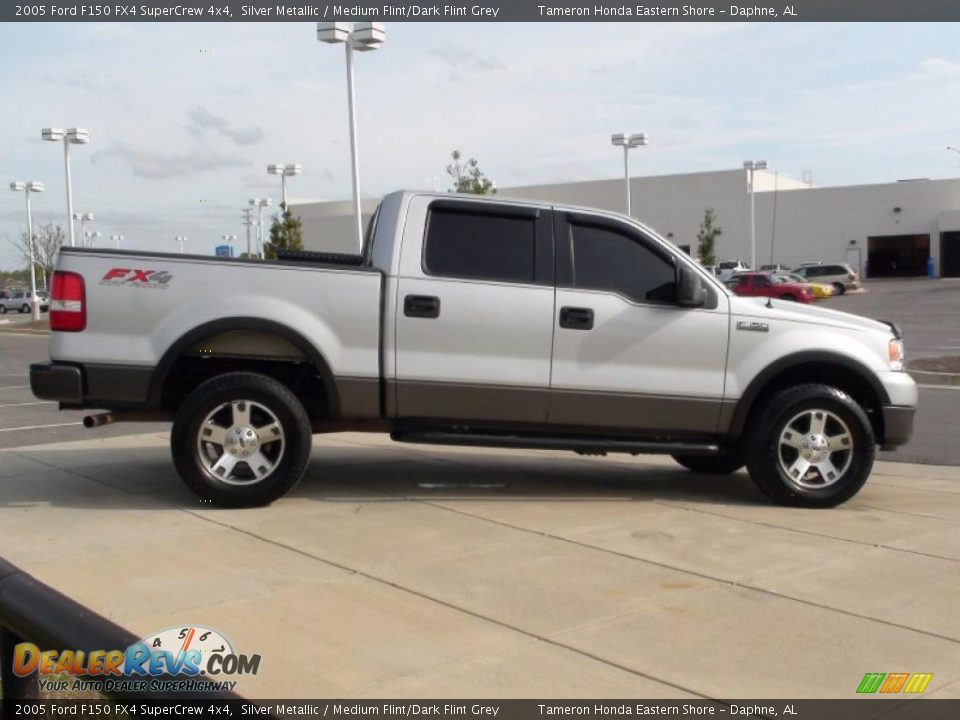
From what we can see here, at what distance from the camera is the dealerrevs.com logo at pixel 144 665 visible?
2.62m

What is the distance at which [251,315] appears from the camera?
701cm

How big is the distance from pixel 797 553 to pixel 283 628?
3.02m

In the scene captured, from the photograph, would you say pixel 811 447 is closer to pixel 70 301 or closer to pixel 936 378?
pixel 70 301

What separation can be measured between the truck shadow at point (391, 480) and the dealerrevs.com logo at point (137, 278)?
Result: 146 cm

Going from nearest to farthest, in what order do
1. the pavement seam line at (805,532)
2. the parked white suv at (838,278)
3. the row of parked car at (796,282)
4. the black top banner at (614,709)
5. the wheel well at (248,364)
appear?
the black top banner at (614,709) < the pavement seam line at (805,532) < the wheel well at (248,364) < the row of parked car at (796,282) < the parked white suv at (838,278)

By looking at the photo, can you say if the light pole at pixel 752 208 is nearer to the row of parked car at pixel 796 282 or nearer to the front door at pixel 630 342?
the row of parked car at pixel 796 282

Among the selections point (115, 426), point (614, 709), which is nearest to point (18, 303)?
point (115, 426)

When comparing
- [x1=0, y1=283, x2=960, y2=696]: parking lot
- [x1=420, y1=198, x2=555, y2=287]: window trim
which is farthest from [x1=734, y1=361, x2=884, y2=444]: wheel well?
[x1=420, y1=198, x2=555, y2=287]: window trim

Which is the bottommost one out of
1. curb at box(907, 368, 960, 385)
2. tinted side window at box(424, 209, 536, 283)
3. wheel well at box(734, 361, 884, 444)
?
curb at box(907, 368, 960, 385)

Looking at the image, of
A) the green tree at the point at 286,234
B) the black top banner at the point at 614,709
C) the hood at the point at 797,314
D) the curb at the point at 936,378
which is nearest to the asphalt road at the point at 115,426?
the curb at the point at 936,378

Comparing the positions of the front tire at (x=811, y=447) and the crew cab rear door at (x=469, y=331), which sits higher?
the crew cab rear door at (x=469, y=331)

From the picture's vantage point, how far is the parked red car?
1758 inches

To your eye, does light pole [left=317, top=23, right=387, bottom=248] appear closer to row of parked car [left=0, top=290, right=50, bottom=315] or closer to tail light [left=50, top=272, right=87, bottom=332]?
tail light [left=50, top=272, right=87, bottom=332]

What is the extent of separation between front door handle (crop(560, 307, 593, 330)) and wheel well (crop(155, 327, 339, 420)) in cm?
159
